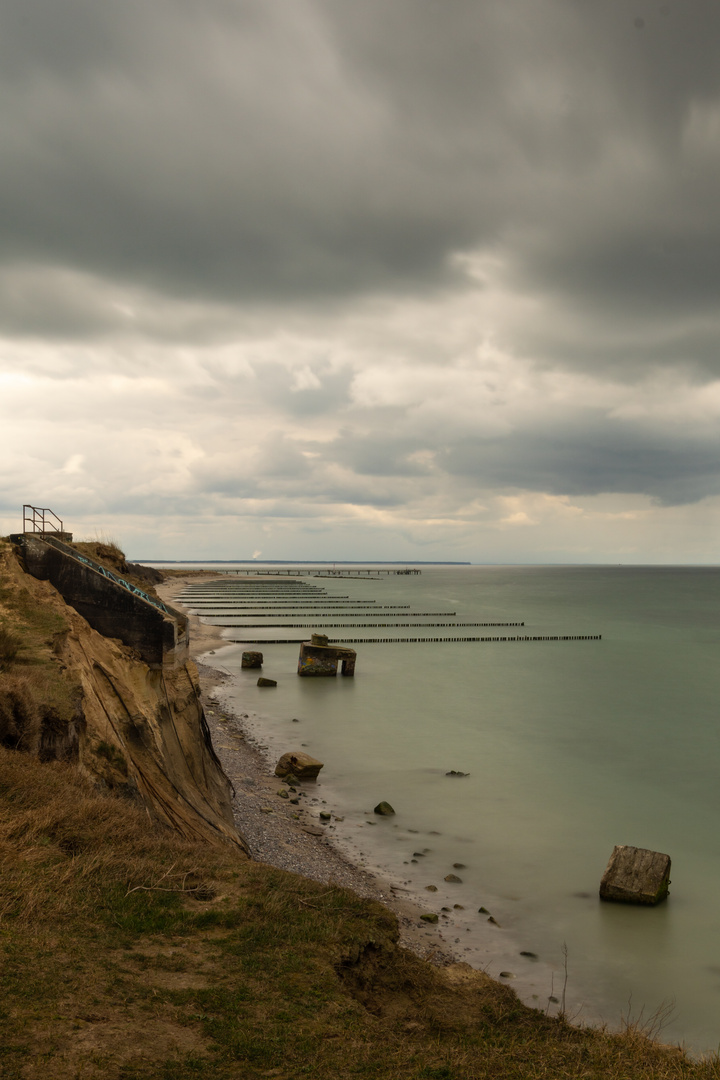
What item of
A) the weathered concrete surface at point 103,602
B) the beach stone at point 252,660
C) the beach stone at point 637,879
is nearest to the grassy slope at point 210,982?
the weathered concrete surface at point 103,602

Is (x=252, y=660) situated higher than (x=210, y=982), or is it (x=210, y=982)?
(x=210, y=982)

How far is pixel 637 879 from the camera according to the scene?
15.1 meters

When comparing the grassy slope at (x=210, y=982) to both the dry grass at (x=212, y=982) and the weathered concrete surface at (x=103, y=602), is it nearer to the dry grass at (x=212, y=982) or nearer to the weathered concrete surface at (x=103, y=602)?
the dry grass at (x=212, y=982)

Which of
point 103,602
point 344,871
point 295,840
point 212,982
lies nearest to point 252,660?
point 295,840

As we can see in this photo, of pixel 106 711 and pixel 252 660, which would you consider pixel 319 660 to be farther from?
pixel 106 711

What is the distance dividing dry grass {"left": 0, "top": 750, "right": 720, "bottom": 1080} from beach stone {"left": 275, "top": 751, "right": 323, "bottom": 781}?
13.3 metres

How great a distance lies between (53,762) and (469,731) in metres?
23.8

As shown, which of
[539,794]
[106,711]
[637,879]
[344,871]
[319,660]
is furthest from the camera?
[319,660]

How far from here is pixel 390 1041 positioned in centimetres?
639

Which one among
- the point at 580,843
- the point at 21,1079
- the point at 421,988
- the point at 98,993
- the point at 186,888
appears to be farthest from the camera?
the point at 580,843

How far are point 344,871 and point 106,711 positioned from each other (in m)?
6.75

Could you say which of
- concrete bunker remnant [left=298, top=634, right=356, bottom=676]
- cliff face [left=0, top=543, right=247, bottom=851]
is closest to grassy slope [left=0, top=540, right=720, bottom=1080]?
cliff face [left=0, top=543, right=247, bottom=851]

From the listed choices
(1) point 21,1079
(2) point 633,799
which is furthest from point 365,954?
(2) point 633,799

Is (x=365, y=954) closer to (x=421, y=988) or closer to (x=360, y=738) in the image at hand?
(x=421, y=988)
